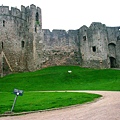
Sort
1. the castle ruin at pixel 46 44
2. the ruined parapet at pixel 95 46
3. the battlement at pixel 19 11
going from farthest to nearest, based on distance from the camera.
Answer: the ruined parapet at pixel 95 46 < the battlement at pixel 19 11 < the castle ruin at pixel 46 44

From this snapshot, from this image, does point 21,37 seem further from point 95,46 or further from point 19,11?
point 95,46

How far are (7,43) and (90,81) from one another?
17276mm

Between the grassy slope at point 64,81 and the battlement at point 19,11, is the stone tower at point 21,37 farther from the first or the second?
the grassy slope at point 64,81

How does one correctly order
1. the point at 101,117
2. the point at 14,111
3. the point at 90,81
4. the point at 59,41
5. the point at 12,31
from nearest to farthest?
the point at 101,117 → the point at 14,111 → the point at 90,81 → the point at 12,31 → the point at 59,41

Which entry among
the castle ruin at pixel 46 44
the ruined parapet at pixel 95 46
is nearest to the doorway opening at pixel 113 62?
the castle ruin at pixel 46 44

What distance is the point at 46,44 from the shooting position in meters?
43.4

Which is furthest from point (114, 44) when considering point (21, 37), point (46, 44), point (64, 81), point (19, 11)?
point (19, 11)

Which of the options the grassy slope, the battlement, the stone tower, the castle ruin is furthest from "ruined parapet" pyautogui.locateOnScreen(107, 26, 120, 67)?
the battlement

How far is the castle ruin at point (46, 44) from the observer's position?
40.1 meters

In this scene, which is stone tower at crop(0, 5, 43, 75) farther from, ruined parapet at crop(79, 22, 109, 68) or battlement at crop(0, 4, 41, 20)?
ruined parapet at crop(79, 22, 109, 68)

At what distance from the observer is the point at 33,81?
30641mm

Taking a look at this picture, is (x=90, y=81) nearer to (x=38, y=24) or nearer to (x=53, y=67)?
(x=53, y=67)

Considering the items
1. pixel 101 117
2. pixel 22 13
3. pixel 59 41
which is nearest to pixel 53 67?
pixel 59 41

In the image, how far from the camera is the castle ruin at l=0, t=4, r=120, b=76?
132 ft
